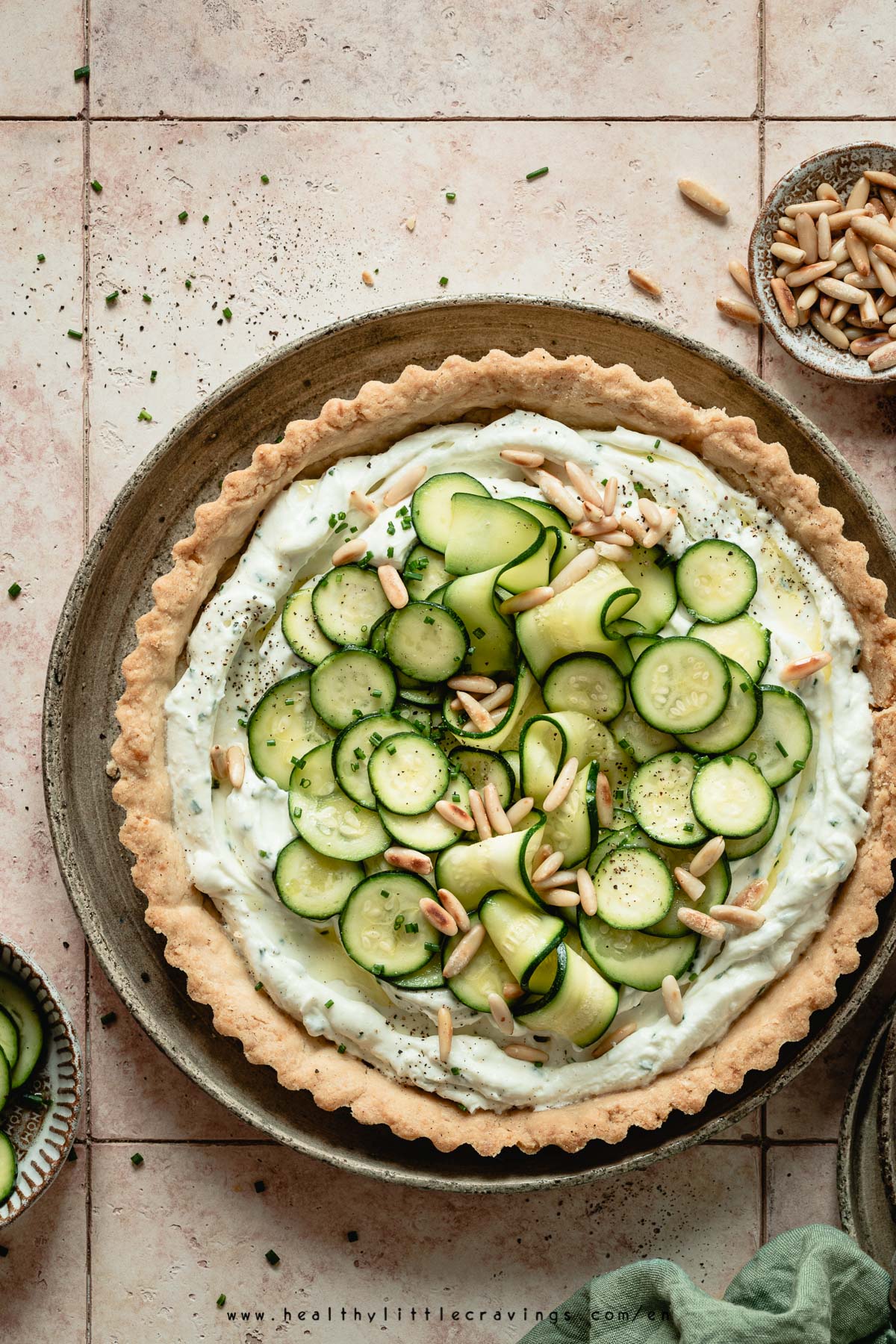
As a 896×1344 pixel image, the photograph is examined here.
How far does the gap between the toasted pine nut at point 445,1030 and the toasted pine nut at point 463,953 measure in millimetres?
90

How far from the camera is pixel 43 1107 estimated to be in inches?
146

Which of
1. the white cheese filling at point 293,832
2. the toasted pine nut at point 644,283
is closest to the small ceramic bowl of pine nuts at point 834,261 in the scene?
the toasted pine nut at point 644,283

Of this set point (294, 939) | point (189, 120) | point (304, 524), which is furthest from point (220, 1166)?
point (189, 120)

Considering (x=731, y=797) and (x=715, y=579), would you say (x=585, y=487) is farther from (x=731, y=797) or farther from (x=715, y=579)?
(x=731, y=797)

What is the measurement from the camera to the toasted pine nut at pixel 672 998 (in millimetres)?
3293

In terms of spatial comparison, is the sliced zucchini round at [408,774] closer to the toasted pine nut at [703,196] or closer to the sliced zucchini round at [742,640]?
the sliced zucchini round at [742,640]

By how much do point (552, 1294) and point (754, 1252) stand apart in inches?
25.8

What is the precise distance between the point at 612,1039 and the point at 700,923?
41cm

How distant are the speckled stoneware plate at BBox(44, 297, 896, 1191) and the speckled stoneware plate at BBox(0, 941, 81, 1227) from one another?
28 centimetres

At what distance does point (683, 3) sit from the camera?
12.9ft


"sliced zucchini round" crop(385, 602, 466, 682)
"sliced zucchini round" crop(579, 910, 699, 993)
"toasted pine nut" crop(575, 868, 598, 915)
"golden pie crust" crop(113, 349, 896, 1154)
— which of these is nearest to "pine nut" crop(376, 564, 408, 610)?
"sliced zucchini round" crop(385, 602, 466, 682)

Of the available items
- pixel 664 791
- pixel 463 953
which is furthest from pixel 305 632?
pixel 664 791

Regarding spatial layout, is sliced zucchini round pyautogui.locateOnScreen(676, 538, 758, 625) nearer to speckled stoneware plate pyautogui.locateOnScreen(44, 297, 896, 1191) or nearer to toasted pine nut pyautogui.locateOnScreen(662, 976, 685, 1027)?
speckled stoneware plate pyautogui.locateOnScreen(44, 297, 896, 1191)

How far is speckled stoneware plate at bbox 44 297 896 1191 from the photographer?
11.7ft
